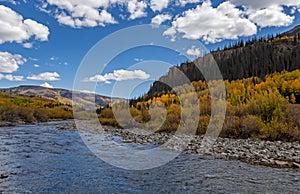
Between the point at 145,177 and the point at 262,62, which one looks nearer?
the point at 145,177

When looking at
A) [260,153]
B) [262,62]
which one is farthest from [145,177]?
[262,62]

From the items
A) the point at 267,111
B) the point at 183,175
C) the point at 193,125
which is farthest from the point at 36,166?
the point at 267,111

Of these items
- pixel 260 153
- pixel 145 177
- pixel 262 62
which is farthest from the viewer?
pixel 262 62

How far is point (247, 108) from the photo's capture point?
21.7 meters

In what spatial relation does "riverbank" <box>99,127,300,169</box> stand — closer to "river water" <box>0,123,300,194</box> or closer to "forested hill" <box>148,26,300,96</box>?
"river water" <box>0,123,300,194</box>

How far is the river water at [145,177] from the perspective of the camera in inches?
280

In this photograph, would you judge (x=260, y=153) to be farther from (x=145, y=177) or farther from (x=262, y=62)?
(x=262, y=62)

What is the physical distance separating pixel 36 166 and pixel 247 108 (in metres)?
17.8

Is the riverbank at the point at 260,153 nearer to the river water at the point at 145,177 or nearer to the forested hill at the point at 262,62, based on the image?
the river water at the point at 145,177

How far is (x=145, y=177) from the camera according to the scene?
28.0 feet

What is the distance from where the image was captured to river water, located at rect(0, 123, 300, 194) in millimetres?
7109

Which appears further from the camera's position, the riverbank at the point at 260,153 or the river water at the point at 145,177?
the riverbank at the point at 260,153

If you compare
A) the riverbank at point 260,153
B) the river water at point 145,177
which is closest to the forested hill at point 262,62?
the riverbank at point 260,153

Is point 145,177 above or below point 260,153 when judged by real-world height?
below
